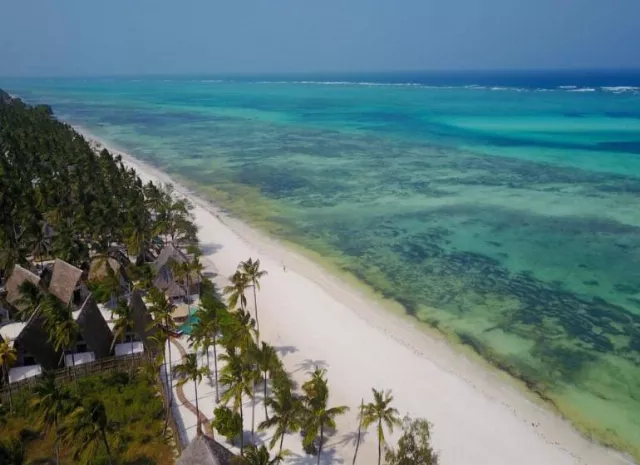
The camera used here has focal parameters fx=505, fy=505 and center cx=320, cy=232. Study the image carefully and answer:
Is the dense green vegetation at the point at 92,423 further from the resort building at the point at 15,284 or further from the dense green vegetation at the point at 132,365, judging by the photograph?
the resort building at the point at 15,284

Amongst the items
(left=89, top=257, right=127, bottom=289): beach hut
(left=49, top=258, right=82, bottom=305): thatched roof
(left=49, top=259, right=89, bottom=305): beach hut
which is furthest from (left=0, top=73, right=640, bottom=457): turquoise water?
(left=49, top=258, right=82, bottom=305): thatched roof

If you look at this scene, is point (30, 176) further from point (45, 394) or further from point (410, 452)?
point (410, 452)

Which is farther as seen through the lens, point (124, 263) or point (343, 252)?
point (343, 252)

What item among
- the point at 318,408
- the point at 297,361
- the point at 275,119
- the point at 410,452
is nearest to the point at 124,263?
the point at 297,361

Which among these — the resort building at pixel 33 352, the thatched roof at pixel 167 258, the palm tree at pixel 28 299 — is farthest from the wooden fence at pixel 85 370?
the thatched roof at pixel 167 258

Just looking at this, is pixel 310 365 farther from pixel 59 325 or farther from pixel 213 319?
pixel 59 325
